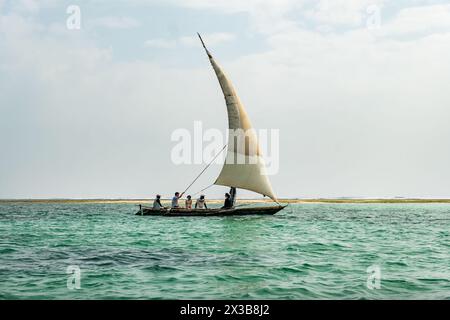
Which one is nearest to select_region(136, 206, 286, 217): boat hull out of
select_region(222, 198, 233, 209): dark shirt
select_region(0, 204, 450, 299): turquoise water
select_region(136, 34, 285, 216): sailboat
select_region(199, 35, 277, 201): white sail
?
select_region(136, 34, 285, 216): sailboat

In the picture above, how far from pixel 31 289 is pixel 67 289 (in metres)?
0.91

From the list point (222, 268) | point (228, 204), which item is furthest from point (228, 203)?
point (222, 268)

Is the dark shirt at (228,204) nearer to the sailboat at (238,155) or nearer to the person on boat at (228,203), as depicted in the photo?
the person on boat at (228,203)

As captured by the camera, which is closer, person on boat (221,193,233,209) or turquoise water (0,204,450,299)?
turquoise water (0,204,450,299)

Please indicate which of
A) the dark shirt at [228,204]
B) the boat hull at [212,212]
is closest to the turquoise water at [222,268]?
the boat hull at [212,212]

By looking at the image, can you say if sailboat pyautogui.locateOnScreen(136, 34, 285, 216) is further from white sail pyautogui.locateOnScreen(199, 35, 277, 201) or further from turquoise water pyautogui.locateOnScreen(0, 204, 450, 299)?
turquoise water pyautogui.locateOnScreen(0, 204, 450, 299)

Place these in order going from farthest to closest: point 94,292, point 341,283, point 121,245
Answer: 1. point 121,245
2. point 341,283
3. point 94,292

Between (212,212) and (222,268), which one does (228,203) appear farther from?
(222,268)

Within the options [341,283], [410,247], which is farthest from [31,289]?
[410,247]

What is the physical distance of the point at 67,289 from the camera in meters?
11.7

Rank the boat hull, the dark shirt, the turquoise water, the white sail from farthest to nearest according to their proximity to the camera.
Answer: the dark shirt, the boat hull, the white sail, the turquoise water

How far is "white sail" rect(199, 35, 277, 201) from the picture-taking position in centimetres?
4034

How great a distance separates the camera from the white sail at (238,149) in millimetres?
40344
